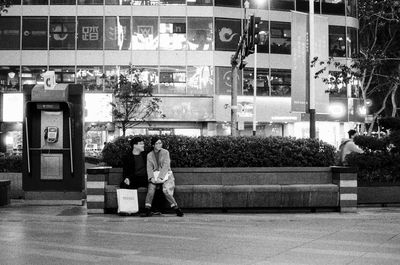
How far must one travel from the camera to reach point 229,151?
42.3 ft

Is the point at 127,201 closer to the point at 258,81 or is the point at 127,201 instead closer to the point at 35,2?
the point at 258,81

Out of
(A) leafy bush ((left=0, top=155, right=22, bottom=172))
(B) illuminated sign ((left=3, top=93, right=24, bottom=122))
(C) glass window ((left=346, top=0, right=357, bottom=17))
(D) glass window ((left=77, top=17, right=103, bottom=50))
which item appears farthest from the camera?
(C) glass window ((left=346, top=0, right=357, bottom=17))

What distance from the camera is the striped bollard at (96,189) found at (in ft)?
40.4

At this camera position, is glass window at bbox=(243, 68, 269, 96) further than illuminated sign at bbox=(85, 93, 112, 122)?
Yes

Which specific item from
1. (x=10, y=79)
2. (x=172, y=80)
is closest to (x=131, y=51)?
(x=172, y=80)

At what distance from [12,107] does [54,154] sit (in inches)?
1070

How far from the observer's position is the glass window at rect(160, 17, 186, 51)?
3962cm

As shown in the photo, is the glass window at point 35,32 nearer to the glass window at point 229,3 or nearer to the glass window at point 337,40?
the glass window at point 229,3

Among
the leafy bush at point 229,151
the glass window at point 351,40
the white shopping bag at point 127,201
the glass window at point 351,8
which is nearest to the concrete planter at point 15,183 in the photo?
the leafy bush at point 229,151

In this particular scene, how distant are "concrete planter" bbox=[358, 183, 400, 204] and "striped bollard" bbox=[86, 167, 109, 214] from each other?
6070 millimetres

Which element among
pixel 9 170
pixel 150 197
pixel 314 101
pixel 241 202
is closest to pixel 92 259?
pixel 150 197

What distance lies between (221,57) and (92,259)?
33287 millimetres

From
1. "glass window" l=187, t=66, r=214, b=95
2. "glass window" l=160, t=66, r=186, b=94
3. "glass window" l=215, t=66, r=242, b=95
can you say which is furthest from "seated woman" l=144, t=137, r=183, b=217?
"glass window" l=215, t=66, r=242, b=95

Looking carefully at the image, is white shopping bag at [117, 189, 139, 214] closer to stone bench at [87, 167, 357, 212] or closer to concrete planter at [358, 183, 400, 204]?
stone bench at [87, 167, 357, 212]
